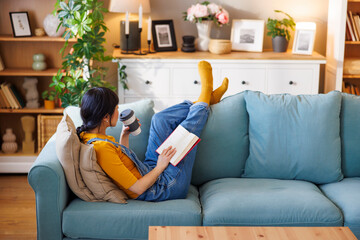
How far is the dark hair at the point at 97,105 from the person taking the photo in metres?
2.36

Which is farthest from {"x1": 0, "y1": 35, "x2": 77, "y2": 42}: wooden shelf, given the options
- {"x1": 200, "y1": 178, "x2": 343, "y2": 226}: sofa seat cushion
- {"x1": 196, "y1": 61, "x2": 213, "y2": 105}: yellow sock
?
{"x1": 200, "y1": 178, "x2": 343, "y2": 226}: sofa seat cushion

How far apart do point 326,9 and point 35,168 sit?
123 inches

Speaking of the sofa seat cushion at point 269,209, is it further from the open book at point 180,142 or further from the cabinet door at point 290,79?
the cabinet door at point 290,79

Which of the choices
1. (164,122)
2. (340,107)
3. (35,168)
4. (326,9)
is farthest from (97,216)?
(326,9)

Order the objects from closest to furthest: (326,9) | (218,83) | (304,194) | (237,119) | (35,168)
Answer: (35,168) < (304,194) < (237,119) < (218,83) < (326,9)

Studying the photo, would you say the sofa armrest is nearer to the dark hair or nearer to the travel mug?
the dark hair

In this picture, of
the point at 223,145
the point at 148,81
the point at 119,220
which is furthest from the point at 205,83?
the point at 148,81

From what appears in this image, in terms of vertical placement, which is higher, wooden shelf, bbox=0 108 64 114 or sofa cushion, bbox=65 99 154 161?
sofa cushion, bbox=65 99 154 161

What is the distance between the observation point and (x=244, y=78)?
4.07m

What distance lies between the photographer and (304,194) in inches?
102

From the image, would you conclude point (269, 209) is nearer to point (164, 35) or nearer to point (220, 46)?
point (220, 46)

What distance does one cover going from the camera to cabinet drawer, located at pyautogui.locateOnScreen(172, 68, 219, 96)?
4.04 m

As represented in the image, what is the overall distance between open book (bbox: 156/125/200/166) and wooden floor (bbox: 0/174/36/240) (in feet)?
3.49

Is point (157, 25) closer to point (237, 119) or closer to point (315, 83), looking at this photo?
point (315, 83)
